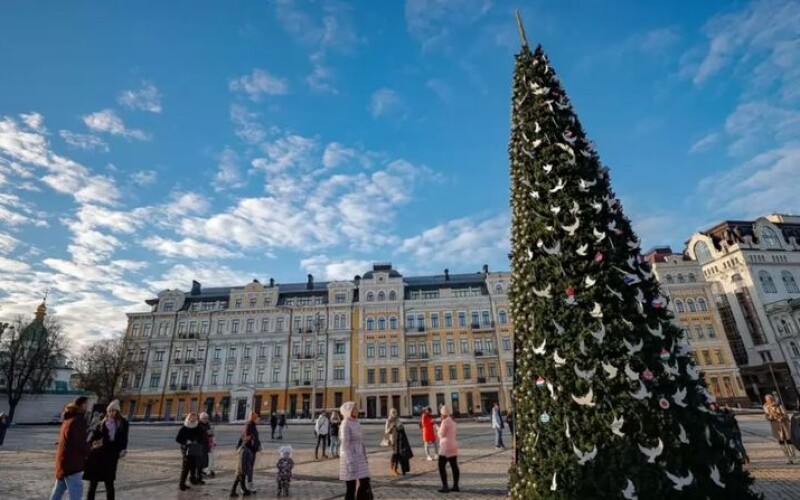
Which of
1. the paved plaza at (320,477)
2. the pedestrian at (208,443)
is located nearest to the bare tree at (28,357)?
the paved plaza at (320,477)

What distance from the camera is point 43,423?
138 ft

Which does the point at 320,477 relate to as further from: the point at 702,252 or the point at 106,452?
the point at 702,252

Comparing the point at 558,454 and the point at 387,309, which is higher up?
the point at 387,309

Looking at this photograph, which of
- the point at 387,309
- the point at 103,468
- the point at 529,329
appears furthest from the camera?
the point at 387,309

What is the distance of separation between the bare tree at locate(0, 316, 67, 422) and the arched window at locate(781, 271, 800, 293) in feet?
285

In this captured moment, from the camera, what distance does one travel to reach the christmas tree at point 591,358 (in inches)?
153

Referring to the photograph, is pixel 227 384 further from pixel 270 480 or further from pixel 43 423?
pixel 270 480

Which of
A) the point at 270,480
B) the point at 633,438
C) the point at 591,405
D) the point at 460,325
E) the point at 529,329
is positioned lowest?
the point at 270,480

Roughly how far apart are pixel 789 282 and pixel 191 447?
66.3m

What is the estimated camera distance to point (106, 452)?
22.0 feet

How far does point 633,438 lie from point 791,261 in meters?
66.1

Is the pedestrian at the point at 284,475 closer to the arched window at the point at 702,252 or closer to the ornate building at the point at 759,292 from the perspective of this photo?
the ornate building at the point at 759,292

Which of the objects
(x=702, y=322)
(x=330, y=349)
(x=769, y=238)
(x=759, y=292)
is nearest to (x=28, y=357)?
(x=330, y=349)

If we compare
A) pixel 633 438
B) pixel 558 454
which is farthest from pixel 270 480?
pixel 633 438
